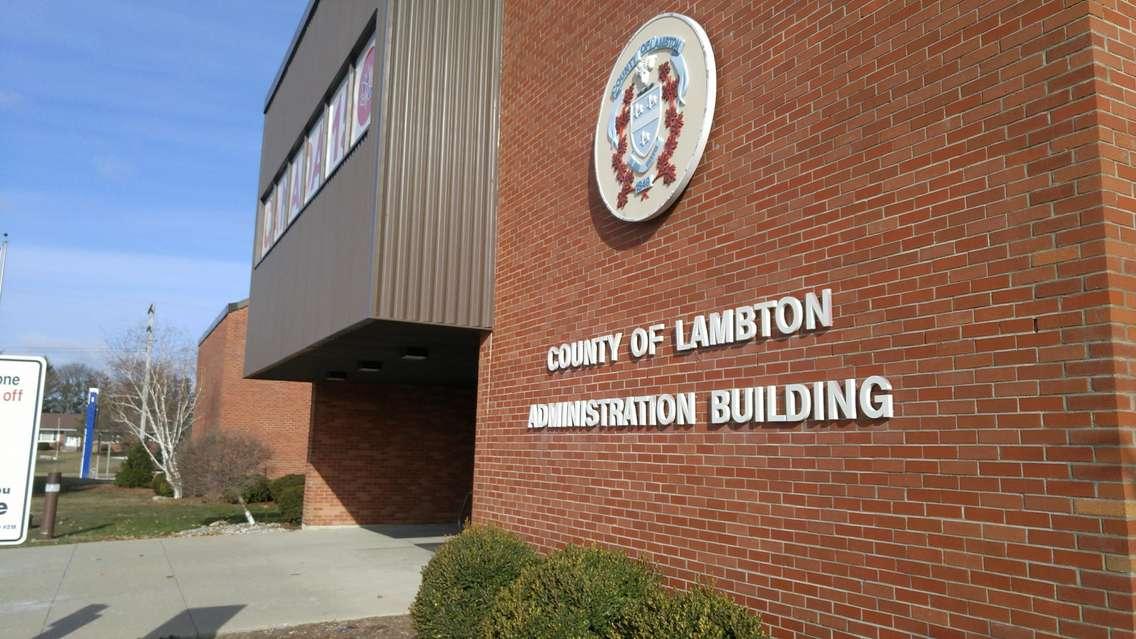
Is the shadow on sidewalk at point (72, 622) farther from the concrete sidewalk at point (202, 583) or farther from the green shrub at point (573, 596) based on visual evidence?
the green shrub at point (573, 596)

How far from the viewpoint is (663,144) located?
6.55m

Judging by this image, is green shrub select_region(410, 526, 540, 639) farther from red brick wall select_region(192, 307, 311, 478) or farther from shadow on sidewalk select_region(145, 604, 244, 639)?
red brick wall select_region(192, 307, 311, 478)

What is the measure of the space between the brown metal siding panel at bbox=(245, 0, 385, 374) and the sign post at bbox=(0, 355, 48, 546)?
459cm

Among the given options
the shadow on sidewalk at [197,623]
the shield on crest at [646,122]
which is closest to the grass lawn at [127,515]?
the shadow on sidewalk at [197,623]

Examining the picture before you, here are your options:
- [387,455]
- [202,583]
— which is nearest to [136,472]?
[387,455]

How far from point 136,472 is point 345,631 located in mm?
33276

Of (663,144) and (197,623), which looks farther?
(197,623)

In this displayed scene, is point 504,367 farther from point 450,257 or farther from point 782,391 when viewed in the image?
point 782,391

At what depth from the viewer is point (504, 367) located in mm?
9141

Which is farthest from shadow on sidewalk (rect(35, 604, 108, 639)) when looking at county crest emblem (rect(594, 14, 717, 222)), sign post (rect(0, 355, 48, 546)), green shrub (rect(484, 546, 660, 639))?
county crest emblem (rect(594, 14, 717, 222))

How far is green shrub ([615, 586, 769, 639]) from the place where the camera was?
4.52 m

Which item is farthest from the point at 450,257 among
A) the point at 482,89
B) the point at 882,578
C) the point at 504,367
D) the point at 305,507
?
the point at 305,507

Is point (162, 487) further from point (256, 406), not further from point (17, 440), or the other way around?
point (17, 440)

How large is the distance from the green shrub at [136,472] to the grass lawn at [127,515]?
8.97ft
